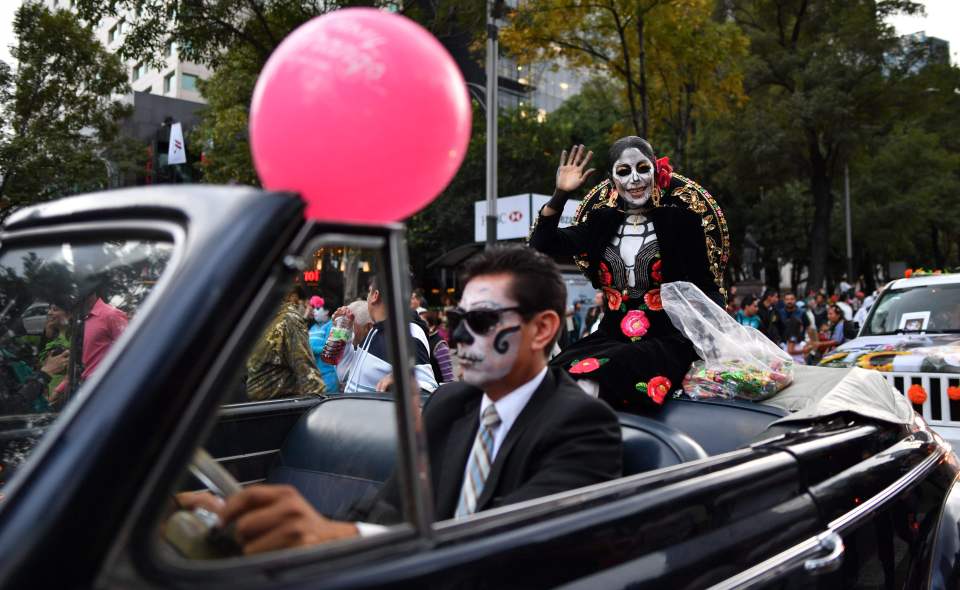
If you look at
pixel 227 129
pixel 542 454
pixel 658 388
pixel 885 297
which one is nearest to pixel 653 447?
pixel 542 454

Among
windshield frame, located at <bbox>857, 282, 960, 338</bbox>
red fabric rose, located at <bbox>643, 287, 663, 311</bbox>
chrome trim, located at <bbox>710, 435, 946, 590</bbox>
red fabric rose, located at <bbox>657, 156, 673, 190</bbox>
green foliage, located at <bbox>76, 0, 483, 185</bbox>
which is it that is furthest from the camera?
green foliage, located at <bbox>76, 0, 483, 185</bbox>

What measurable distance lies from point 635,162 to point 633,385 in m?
1.23

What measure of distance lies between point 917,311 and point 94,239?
27.3ft

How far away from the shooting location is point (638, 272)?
12.5 feet

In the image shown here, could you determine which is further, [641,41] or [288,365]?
[641,41]

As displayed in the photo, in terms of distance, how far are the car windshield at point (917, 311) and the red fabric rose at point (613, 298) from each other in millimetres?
5198

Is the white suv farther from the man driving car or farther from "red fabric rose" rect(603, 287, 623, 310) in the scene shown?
the man driving car

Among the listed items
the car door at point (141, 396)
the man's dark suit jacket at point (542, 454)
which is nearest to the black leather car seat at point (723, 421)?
the man's dark suit jacket at point (542, 454)

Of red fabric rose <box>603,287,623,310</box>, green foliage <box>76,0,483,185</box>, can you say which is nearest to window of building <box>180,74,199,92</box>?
green foliage <box>76,0,483,185</box>

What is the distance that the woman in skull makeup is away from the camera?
3.54 meters

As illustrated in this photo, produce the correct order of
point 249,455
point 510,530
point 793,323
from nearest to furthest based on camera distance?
point 510,530 → point 249,455 → point 793,323

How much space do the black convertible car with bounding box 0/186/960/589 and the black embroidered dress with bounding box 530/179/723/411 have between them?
58 cm

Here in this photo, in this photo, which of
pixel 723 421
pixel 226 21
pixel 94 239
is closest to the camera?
pixel 94 239

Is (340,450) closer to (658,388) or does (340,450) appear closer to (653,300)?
(658,388)
